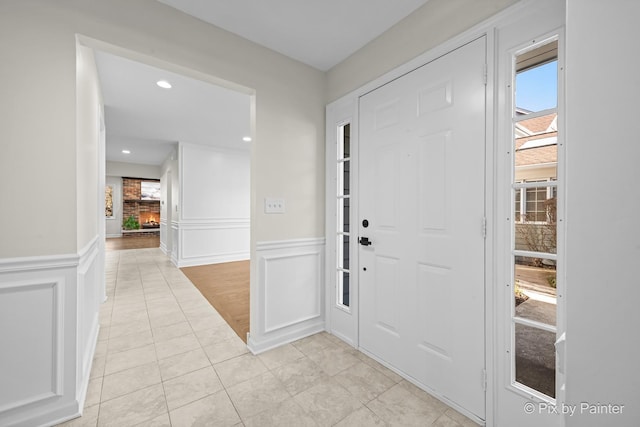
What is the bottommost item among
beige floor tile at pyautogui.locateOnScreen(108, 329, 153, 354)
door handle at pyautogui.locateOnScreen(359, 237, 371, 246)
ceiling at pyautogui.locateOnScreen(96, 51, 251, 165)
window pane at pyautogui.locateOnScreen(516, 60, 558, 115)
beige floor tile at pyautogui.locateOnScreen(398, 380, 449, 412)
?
beige floor tile at pyautogui.locateOnScreen(108, 329, 153, 354)

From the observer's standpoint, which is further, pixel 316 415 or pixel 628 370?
pixel 316 415

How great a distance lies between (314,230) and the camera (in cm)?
255

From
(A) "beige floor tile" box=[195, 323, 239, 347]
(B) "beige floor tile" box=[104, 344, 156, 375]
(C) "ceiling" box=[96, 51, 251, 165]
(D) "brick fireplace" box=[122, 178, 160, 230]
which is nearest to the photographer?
(B) "beige floor tile" box=[104, 344, 156, 375]

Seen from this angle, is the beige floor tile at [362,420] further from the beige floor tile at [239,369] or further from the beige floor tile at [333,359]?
the beige floor tile at [239,369]

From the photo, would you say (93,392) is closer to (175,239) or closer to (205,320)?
(205,320)

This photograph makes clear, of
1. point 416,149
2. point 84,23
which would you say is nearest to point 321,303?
point 416,149

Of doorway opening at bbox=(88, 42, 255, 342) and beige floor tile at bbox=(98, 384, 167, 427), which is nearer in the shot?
beige floor tile at bbox=(98, 384, 167, 427)

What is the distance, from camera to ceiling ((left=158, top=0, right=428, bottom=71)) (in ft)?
5.76

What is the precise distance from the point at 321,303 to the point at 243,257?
4206mm

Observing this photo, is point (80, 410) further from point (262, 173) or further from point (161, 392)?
point (262, 173)

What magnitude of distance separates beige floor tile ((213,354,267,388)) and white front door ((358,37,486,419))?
91cm

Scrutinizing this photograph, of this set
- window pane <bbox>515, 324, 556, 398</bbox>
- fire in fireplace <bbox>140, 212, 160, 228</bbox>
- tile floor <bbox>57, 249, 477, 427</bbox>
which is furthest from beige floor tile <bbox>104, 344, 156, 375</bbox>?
fire in fireplace <bbox>140, 212, 160, 228</bbox>

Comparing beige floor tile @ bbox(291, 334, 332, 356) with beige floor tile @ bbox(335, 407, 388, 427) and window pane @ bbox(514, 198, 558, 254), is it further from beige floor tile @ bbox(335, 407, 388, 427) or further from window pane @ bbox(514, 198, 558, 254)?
window pane @ bbox(514, 198, 558, 254)

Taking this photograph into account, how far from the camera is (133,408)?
1574 millimetres
